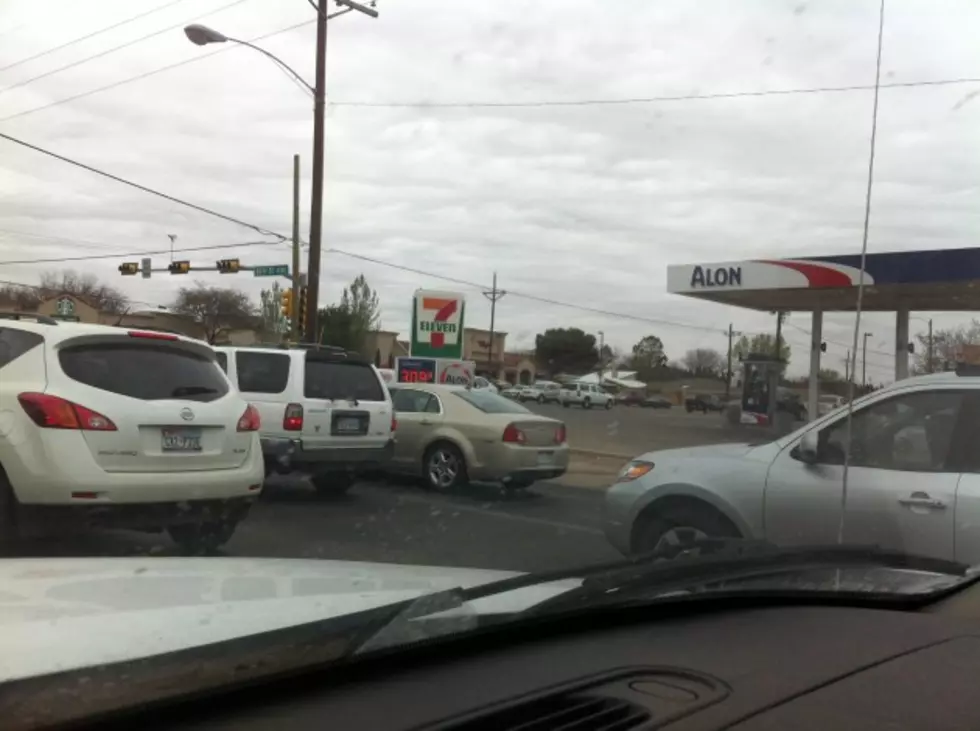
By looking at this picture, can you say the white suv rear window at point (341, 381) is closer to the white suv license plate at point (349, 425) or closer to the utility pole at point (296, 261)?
the white suv license plate at point (349, 425)

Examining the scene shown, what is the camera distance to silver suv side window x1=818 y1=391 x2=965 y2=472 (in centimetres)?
514

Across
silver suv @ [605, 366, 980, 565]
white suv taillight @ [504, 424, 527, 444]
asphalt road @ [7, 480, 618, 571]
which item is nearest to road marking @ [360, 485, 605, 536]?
asphalt road @ [7, 480, 618, 571]

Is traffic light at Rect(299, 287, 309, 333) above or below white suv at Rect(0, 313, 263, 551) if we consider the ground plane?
above

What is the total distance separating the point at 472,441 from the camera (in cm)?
1204

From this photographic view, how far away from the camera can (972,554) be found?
477cm

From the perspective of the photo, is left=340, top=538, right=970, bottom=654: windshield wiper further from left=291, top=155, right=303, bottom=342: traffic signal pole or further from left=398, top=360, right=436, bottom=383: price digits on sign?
left=291, top=155, right=303, bottom=342: traffic signal pole

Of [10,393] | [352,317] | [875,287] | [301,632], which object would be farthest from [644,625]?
[352,317]

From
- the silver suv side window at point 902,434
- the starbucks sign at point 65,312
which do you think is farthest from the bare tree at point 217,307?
the silver suv side window at point 902,434

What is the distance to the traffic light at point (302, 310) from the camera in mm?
20623

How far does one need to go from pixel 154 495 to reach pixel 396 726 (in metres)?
5.06

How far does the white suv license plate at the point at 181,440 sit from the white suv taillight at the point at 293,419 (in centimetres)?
366

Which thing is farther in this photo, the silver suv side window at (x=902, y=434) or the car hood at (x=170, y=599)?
the silver suv side window at (x=902, y=434)

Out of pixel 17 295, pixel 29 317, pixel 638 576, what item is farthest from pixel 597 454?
pixel 17 295

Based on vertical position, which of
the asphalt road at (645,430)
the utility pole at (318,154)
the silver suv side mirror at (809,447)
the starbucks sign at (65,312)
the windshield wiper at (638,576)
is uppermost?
the utility pole at (318,154)
